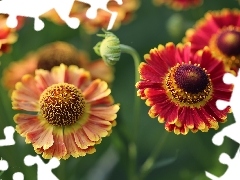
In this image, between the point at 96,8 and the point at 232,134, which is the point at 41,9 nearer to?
the point at 96,8

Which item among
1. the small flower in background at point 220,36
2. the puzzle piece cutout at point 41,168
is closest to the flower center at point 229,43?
the small flower in background at point 220,36

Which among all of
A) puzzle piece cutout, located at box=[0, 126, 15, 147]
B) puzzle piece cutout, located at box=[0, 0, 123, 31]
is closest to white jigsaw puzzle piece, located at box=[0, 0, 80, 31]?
puzzle piece cutout, located at box=[0, 0, 123, 31]

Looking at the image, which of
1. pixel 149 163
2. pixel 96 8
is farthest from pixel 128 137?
pixel 96 8

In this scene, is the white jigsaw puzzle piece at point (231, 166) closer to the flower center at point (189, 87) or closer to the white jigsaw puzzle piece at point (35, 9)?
the flower center at point (189, 87)

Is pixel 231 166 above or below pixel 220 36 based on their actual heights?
below

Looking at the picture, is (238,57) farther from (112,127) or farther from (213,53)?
(112,127)

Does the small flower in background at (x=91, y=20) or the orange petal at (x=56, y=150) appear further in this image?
the small flower in background at (x=91, y=20)
